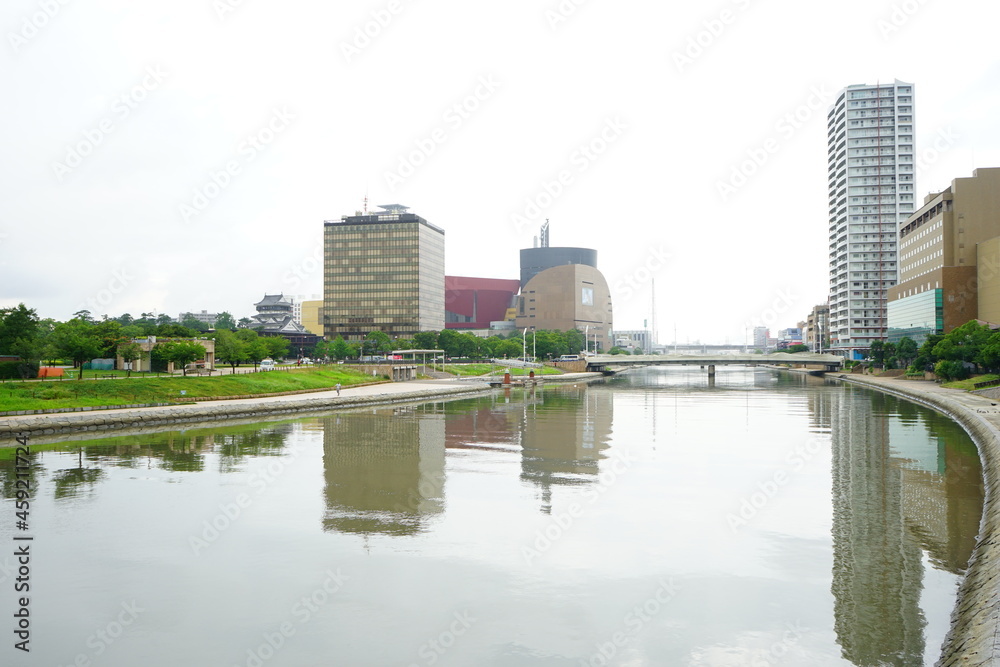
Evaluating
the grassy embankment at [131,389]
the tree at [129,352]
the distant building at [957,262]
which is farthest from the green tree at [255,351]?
the distant building at [957,262]

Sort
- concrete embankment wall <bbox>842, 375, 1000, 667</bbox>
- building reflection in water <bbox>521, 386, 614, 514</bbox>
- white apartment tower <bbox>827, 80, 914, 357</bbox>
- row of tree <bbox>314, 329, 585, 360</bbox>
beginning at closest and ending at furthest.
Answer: concrete embankment wall <bbox>842, 375, 1000, 667</bbox> < building reflection in water <bbox>521, 386, 614, 514</bbox> < row of tree <bbox>314, 329, 585, 360</bbox> < white apartment tower <bbox>827, 80, 914, 357</bbox>

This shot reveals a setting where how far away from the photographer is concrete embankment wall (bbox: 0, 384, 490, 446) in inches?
1603

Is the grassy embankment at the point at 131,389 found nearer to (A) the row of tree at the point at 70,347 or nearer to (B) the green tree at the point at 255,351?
(A) the row of tree at the point at 70,347

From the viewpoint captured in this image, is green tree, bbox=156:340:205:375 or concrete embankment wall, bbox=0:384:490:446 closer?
concrete embankment wall, bbox=0:384:490:446

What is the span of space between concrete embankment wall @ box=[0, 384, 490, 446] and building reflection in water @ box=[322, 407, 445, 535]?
8450mm

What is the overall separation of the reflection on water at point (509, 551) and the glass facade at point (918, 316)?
96.2m

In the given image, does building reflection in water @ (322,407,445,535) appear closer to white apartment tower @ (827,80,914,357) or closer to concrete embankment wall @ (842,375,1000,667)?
concrete embankment wall @ (842,375,1000,667)

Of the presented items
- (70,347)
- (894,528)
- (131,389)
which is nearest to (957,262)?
(894,528)

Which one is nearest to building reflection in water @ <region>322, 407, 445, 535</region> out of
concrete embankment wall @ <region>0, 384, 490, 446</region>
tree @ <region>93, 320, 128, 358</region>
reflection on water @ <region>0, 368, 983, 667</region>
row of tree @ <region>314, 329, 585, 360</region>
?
reflection on water @ <region>0, 368, 983, 667</region>

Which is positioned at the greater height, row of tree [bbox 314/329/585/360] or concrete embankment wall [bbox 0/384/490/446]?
row of tree [bbox 314/329/585/360]

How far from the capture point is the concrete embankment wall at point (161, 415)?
134 feet

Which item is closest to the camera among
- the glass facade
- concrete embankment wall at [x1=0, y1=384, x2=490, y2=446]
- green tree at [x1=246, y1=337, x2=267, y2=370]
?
concrete embankment wall at [x1=0, y1=384, x2=490, y2=446]

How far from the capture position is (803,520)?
22078mm

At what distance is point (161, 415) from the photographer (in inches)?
1902
